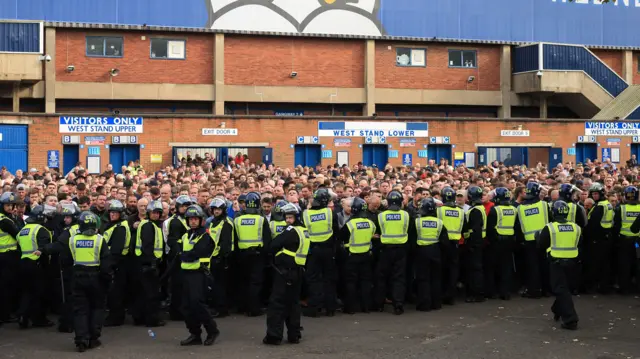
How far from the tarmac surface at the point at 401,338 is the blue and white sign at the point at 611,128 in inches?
1120

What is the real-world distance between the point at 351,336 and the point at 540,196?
18.4ft

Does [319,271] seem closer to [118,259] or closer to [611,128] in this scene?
[118,259]

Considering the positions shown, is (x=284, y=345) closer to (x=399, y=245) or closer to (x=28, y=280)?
(x=399, y=245)

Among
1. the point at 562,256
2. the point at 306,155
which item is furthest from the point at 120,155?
the point at 562,256

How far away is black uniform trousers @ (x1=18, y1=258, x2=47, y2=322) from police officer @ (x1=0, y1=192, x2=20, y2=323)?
7.2 inches

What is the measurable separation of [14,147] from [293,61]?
1649 cm

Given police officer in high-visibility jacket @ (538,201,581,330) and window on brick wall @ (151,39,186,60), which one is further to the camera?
window on brick wall @ (151,39,186,60)

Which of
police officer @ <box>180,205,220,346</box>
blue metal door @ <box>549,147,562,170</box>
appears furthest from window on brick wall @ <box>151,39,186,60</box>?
police officer @ <box>180,205,220,346</box>

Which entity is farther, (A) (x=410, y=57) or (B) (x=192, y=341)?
(A) (x=410, y=57)

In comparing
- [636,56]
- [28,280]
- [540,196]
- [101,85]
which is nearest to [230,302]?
[28,280]

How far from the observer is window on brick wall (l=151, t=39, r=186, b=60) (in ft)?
137

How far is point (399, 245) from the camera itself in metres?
13.4

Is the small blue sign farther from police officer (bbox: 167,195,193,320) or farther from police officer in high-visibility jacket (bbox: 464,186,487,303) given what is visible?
police officer in high-visibility jacket (bbox: 464,186,487,303)

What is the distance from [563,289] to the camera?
12.1 m
